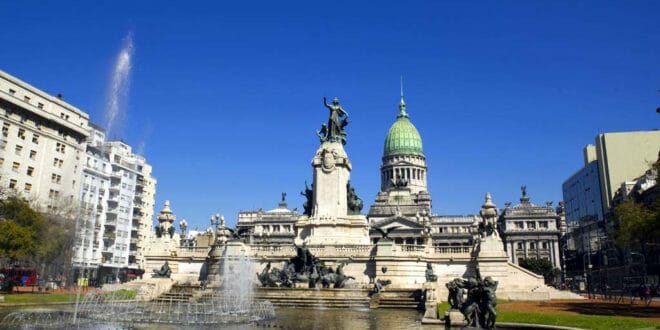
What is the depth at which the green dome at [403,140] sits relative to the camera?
137625mm

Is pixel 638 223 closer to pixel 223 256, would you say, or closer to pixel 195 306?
pixel 195 306

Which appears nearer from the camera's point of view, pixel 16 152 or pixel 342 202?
pixel 342 202

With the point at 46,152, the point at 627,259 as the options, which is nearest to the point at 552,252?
the point at 627,259

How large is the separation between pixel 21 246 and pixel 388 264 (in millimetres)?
27176

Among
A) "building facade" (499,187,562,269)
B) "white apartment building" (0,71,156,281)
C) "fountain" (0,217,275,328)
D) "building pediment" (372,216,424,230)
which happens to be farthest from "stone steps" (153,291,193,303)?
"building facade" (499,187,562,269)

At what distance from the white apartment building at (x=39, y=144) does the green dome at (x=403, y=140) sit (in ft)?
286

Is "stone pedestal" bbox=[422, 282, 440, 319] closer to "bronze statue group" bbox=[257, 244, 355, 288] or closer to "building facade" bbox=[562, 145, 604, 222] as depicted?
"bronze statue group" bbox=[257, 244, 355, 288]

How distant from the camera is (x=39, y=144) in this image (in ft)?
198

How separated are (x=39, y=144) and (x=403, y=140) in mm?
95431

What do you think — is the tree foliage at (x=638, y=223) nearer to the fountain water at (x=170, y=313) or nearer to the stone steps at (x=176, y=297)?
the fountain water at (x=170, y=313)

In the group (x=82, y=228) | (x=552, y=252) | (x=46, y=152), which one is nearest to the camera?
(x=82, y=228)

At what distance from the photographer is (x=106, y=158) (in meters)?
78.1

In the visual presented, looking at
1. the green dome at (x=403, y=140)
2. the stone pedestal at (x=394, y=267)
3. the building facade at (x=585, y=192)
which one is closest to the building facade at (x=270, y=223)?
the green dome at (x=403, y=140)

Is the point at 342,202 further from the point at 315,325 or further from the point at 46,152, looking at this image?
the point at 46,152
